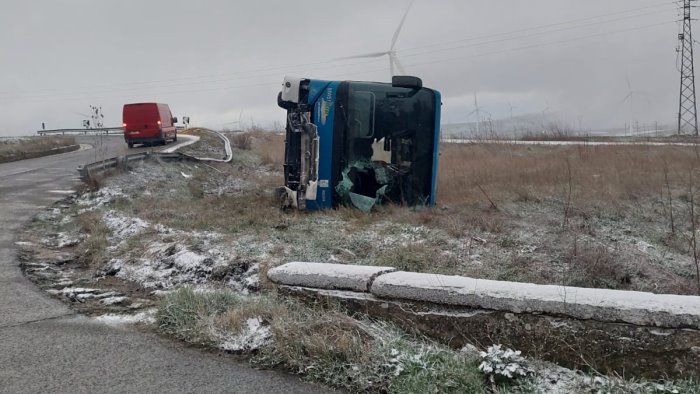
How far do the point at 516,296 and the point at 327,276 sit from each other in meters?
1.50

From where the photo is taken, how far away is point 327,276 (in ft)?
15.0

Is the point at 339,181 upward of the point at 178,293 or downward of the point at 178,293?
upward

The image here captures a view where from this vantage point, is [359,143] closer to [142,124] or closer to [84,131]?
[142,124]

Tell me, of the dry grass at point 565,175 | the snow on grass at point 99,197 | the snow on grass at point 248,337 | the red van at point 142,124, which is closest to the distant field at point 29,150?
the red van at point 142,124

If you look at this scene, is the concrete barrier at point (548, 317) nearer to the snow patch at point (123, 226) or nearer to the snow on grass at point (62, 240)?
the snow patch at point (123, 226)

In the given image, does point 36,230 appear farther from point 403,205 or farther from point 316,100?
point 403,205

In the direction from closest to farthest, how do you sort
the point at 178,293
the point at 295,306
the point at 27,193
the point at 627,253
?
1. the point at 295,306
2. the point at 178,293
3. the point at 627,253
4. the point at 27,193

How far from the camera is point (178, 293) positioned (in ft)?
16.6

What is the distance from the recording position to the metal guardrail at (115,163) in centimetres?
1305

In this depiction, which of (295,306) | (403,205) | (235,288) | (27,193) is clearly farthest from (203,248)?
(27,193)

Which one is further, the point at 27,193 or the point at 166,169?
the point at 166,169

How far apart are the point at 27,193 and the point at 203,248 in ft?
26.4

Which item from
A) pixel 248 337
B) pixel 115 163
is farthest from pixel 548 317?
pixel 115 163

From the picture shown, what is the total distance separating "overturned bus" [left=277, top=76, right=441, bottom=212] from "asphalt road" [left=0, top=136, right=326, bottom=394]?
474 cm
